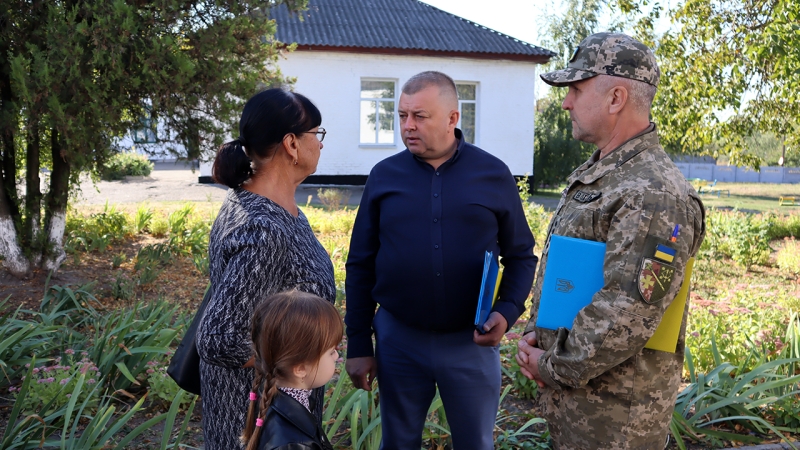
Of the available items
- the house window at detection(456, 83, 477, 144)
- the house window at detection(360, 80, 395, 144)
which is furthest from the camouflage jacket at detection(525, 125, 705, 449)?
the house window at detection(456, 83, 477, 144)

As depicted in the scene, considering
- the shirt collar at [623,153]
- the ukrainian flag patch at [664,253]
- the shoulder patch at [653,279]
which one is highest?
the shirt collar at [623,153]

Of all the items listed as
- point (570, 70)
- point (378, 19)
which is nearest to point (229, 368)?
point (570, 70)

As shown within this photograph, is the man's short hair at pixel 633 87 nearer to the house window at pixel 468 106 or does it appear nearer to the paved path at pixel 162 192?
the paved path at pixel 162 192

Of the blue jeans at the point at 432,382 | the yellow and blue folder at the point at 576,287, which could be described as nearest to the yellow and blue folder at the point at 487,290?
the blue jeans at the point at 432,382

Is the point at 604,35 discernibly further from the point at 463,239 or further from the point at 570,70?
the point at 463,239

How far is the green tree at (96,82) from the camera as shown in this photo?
6.22 m

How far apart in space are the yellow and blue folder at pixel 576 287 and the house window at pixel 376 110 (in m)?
18.3

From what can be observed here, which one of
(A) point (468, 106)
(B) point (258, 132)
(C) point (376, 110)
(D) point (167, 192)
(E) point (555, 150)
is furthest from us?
(E) point (555, 150)

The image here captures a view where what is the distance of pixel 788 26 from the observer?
307 inches

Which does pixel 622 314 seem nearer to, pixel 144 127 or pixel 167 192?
pixel 144 127

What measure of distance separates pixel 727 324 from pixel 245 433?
467cm

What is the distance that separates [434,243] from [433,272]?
12 centimetres

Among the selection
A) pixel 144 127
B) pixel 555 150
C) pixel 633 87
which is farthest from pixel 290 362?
pixel 555 150

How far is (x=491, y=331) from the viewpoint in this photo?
283cm
